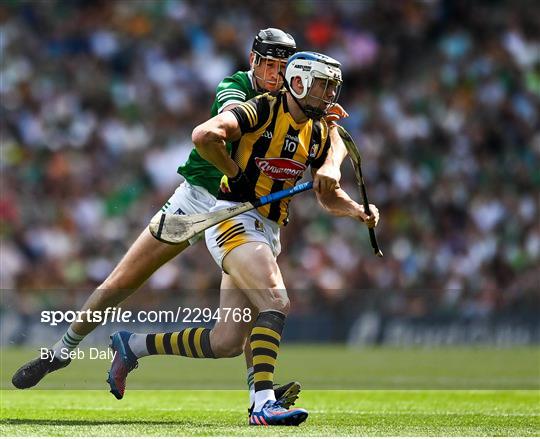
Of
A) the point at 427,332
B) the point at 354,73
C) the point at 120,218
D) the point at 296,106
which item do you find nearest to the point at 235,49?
the point at 354,73

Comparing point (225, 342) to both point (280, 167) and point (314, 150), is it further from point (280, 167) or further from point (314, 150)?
point (314, 150)

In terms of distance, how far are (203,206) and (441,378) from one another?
5771 mm

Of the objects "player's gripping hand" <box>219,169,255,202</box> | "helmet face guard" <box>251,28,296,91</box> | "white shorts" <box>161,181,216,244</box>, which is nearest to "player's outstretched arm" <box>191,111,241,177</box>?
"player's gripping hand" <box>219,169,255,202</box>

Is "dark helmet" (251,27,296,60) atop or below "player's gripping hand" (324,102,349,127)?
atop

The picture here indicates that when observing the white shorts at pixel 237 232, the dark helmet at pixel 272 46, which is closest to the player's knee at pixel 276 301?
the white shorts at pixel 237 232

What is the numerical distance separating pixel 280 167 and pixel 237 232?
0.49m

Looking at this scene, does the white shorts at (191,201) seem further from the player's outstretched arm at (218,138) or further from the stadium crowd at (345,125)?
the stadium crowd at (345,125)

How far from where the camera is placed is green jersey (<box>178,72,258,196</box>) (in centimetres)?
800

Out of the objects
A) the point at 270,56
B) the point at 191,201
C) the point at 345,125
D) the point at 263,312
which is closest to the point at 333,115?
the point at 270,56

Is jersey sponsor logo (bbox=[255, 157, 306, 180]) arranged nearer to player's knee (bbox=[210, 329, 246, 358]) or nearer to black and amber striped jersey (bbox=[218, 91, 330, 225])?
black and amber striped jersey (bbox=[218, 91, 330, 225])

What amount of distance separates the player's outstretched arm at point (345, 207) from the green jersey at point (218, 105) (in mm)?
734

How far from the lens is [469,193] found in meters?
19.6

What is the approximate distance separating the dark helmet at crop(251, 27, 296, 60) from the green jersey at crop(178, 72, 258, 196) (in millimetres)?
192

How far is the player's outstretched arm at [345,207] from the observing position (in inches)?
302
